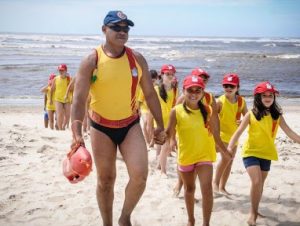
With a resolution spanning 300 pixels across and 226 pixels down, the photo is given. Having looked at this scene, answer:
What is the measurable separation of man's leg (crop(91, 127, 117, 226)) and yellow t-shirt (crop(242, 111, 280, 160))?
1.66 metres

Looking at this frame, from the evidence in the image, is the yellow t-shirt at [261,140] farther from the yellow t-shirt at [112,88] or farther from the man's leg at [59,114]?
the man's leg at [59,114]

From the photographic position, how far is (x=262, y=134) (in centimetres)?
458

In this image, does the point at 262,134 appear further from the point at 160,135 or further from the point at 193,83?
the point at 160,135

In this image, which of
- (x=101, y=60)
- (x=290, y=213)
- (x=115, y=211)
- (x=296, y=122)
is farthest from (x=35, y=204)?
(x=296, y=122)

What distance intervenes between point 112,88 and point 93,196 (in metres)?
2.22

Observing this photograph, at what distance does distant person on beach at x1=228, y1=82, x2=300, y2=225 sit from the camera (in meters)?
4.53

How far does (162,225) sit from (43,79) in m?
18.0

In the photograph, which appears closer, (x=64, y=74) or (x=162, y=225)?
(x=162, y=225)

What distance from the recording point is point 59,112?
10641 mm

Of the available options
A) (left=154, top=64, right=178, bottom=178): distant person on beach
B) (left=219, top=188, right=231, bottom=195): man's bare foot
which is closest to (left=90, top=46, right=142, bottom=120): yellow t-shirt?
(left=219, top=188, right=231, bottom=195): man's bare foot

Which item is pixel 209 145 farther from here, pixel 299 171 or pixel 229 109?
pixel 299 171

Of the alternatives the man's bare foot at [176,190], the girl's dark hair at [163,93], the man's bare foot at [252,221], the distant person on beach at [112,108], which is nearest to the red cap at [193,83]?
the distant person on beach at [112,108]

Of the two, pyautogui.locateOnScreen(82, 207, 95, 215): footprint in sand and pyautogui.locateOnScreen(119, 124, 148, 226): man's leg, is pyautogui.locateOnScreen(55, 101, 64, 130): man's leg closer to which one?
pyautogui.locateOnScreen(82, 207, 95, 215): footprint in sand

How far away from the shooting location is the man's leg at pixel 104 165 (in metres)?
3.86
